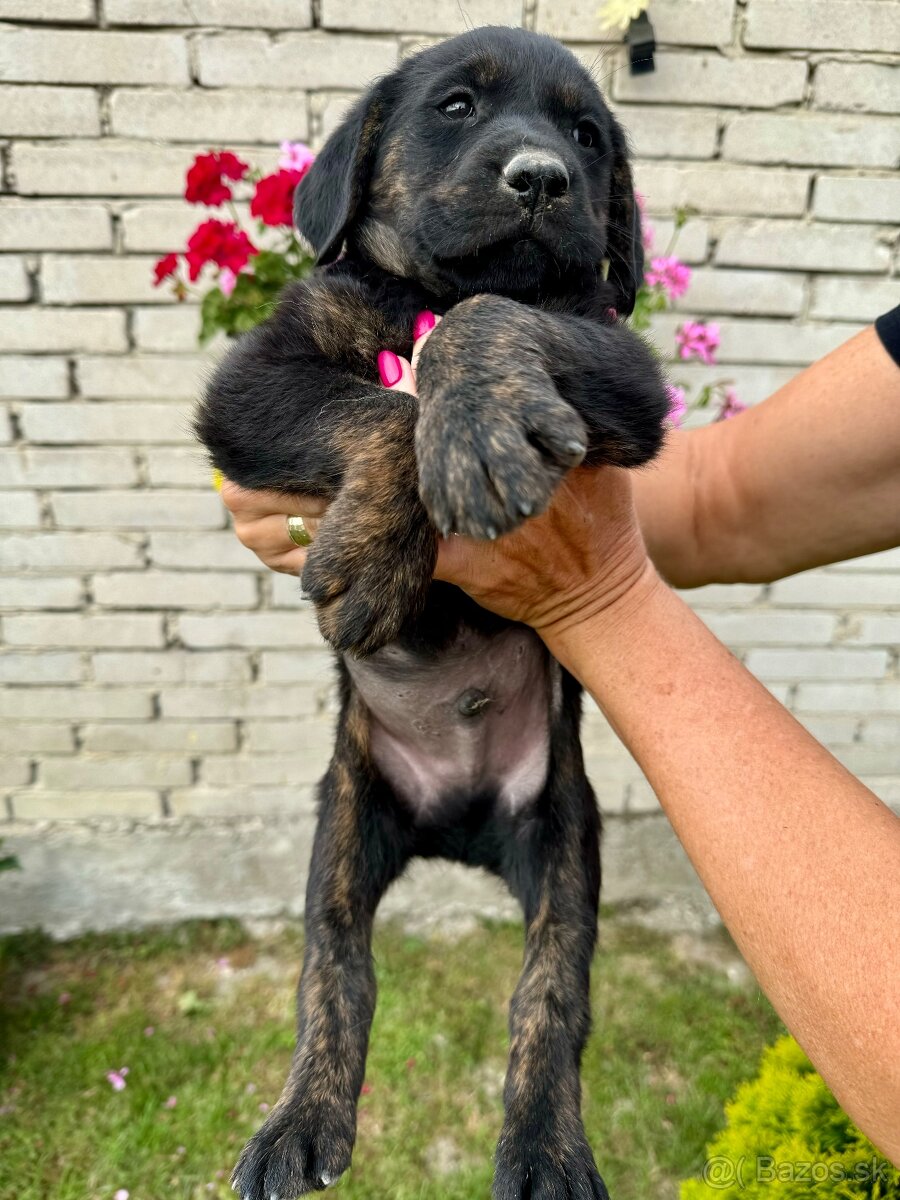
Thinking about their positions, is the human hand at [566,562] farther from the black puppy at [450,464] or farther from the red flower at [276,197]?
the red flower at [276,197]

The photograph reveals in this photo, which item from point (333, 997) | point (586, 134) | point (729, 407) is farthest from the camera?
point (729, 407)

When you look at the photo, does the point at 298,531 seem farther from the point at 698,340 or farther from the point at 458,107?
the point at 698,340

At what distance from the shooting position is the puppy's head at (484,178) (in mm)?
1748

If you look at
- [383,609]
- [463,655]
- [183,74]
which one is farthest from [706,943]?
[183,74]

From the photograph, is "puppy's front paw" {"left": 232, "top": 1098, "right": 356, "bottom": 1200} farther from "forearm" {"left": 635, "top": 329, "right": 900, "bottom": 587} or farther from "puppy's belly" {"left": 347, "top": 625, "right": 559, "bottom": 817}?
"forearm" {"left": 635, "top": 329, "right": 900, "bottom": 587}

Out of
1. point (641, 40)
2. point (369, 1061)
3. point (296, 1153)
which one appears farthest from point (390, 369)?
point (369, 1061)

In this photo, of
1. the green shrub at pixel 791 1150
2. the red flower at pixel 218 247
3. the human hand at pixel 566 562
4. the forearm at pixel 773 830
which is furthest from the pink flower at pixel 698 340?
the green shrub at pixel 791 1150

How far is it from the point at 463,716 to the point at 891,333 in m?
1.33

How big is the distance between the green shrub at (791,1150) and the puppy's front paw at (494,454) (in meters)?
1.42

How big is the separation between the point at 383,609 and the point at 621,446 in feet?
1.76

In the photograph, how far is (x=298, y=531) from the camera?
5.78ft

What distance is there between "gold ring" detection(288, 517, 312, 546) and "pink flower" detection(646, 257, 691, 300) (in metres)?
1.92

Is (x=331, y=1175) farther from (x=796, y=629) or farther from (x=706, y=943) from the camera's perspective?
(x=796, y=629)

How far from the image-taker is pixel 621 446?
5.07 feet
